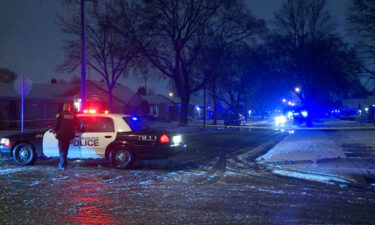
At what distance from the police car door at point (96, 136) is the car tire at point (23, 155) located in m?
1.63

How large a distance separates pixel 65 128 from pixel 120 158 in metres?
1.65

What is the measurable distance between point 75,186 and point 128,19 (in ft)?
84.4

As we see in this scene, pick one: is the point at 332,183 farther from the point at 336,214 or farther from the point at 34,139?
the point at 34,139

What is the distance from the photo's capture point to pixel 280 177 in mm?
8984

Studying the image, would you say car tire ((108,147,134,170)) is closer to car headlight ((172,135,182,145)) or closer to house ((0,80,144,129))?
car headlight ((172,135,182,145))

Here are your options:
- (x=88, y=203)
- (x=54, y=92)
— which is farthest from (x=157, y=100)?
(x=88, y=203)

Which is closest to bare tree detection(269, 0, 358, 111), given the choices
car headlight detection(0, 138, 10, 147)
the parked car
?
the parked car

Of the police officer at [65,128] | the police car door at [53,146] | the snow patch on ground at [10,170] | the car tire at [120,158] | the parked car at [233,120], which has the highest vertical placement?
the parked car at [233,120]

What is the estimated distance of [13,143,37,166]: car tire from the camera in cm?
1052

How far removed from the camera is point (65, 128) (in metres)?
9.53

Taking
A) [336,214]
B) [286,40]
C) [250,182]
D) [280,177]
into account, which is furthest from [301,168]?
[286,40]

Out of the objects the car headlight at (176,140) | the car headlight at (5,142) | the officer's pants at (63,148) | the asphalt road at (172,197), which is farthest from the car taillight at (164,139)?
the car headlight at (5,142)

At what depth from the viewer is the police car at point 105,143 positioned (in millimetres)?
9867

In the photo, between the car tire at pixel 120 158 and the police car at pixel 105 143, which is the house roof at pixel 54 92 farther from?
the car tire at pixel 120 158
